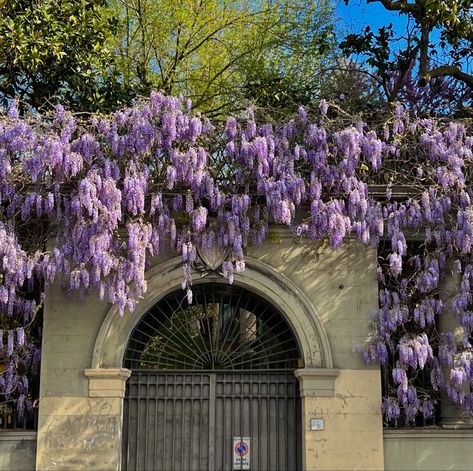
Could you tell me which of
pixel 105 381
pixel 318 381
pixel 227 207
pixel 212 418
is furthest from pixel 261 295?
pixel 105 381

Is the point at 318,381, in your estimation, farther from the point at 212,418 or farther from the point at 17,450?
the point at 17,450

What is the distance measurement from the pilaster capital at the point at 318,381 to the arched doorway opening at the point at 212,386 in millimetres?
542

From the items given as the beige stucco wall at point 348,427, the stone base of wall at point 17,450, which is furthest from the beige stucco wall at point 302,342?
the stone base of wall at point 17,450

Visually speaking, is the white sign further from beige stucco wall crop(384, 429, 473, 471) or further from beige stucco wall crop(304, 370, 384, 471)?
beige stucco wall crop(384, 429, 473, 471)

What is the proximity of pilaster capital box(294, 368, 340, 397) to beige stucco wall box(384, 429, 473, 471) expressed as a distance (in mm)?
1072

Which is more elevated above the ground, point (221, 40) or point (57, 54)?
point (221, 40)

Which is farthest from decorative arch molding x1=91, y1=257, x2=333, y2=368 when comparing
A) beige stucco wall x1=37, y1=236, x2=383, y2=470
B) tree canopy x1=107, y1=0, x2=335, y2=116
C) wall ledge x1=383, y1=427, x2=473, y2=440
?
tree canopy x1=107, y1=0, x2=335, y2=116

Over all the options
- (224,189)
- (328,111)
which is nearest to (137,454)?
(224,189)

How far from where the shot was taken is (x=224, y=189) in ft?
38.6

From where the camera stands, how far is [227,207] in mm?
11672

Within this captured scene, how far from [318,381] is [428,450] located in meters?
1.90

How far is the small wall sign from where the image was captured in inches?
440

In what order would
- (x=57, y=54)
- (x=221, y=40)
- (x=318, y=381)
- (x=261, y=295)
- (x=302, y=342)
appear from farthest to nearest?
(x=221, y=40) < (x=57, y=54) < (x=261, y=295) < (x=302, y=342) < (x=318, y=381)

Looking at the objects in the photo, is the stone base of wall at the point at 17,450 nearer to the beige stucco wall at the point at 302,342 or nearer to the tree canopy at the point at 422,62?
the beige stucco wall at the point at 302,342
